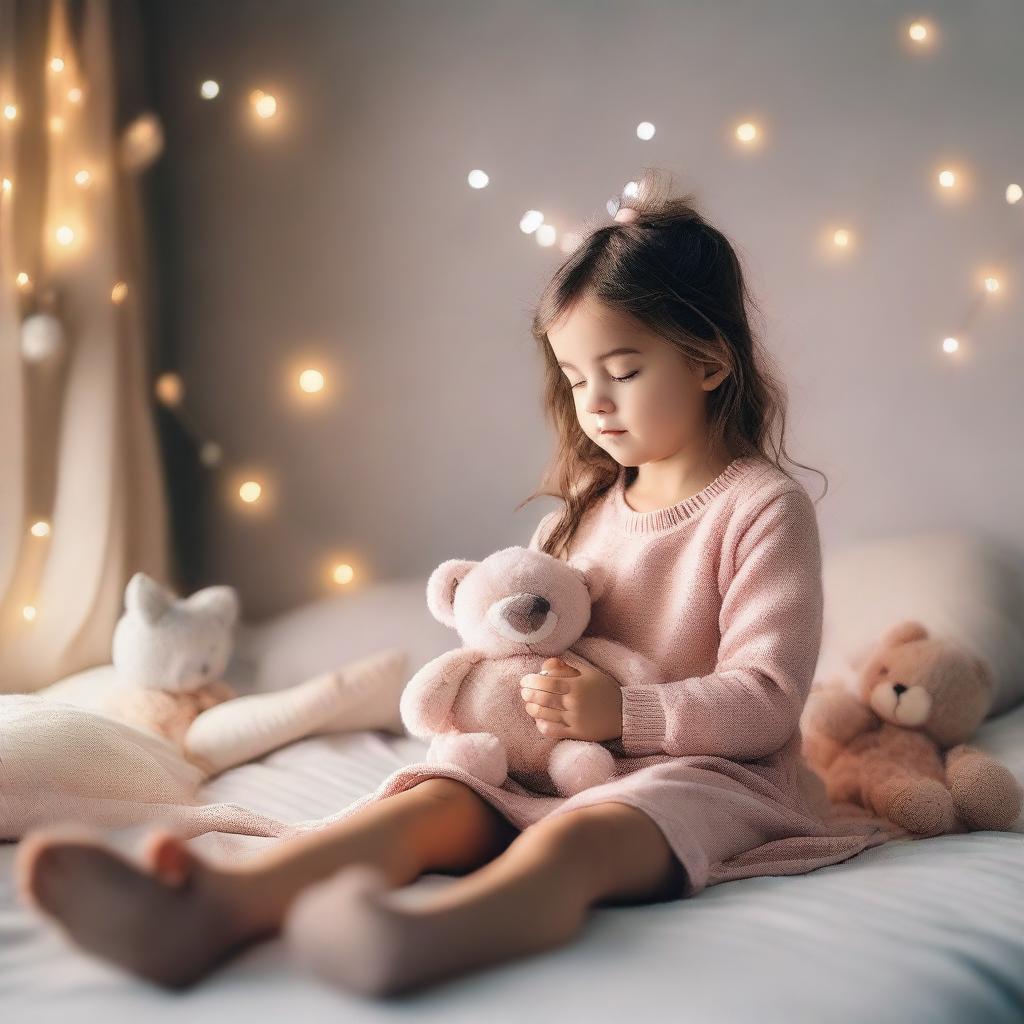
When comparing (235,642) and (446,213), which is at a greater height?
(446,213)

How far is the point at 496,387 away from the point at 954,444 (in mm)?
848

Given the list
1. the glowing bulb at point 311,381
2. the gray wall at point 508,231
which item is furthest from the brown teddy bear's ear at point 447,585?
the glowing bulb at point 311,381

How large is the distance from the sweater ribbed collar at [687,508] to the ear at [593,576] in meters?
0.07

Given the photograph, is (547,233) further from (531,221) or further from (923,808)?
(923,808)

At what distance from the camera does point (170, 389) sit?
2.40m

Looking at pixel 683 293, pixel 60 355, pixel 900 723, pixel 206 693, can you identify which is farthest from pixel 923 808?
pixel 60 355

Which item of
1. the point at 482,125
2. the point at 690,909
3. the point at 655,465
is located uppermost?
the point at 482,125

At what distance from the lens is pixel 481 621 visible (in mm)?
1216

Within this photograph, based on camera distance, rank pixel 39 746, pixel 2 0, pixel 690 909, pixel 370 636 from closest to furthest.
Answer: pixel 690 909, pixel 39 746, pixel 2 0, pixel 370 636

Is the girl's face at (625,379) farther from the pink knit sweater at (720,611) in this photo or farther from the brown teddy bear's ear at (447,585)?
the brown teddy bear's ear at (447,585)

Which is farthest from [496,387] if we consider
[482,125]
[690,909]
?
[690,909]

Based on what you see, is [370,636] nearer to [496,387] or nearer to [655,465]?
[496,387]

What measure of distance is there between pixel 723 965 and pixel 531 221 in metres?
1.59

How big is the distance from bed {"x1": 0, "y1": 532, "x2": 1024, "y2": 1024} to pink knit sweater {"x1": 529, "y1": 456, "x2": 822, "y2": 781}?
0.16 meters
